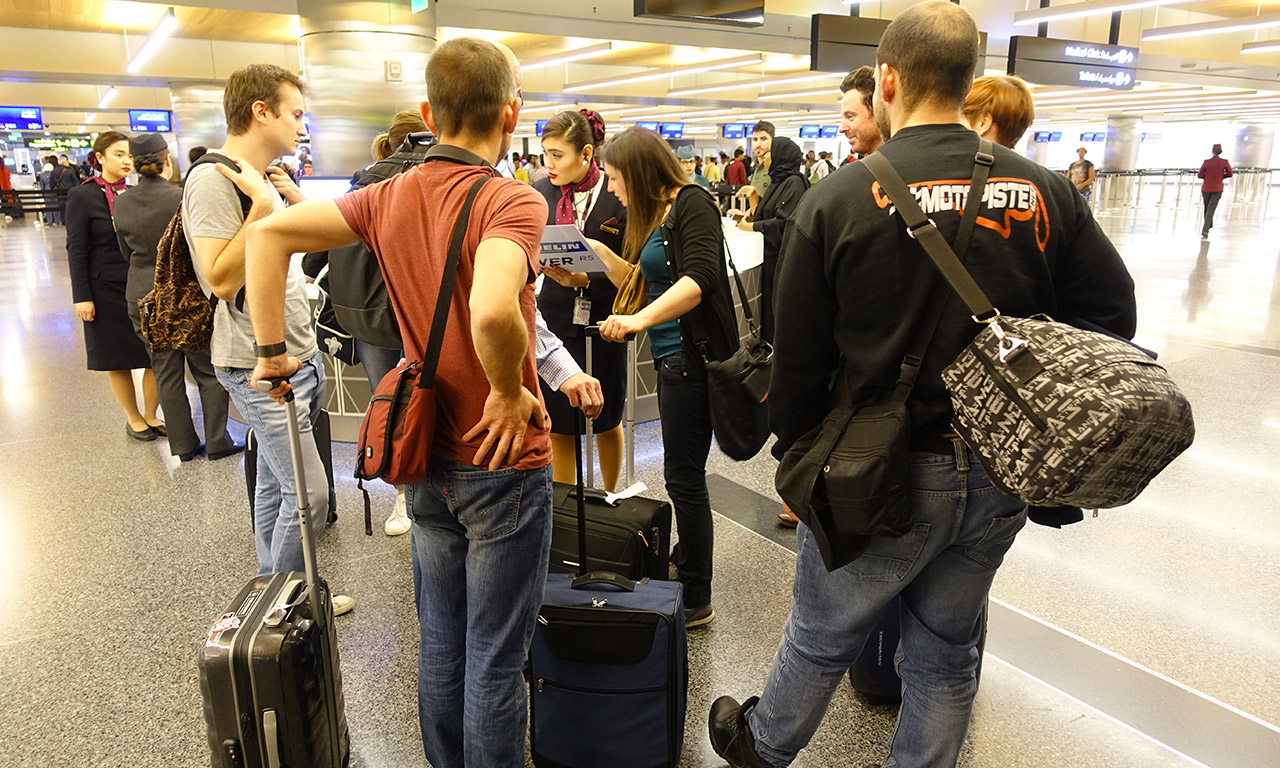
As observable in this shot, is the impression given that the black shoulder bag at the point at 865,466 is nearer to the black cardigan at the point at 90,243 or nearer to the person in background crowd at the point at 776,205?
the person in background crowd at the point at 776,205

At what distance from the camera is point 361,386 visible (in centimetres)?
445

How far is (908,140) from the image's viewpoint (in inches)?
52.5

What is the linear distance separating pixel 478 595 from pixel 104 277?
412 centimetres

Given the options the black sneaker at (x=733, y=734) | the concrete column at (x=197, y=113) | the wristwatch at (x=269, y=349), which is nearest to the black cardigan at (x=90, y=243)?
the wristwatch at (x=269, y=349)

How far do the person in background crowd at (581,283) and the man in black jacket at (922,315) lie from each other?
139 cm

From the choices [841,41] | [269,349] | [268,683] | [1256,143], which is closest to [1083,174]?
[841,41]

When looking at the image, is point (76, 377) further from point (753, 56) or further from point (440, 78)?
point (753, 56)

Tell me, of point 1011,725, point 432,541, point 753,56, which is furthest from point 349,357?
point 753,56

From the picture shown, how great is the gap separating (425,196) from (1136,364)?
1.13 m

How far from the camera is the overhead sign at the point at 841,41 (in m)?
8.39

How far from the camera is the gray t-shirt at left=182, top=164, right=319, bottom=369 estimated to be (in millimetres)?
1896

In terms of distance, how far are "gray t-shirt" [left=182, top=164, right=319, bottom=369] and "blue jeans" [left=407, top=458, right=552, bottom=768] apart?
692 mm

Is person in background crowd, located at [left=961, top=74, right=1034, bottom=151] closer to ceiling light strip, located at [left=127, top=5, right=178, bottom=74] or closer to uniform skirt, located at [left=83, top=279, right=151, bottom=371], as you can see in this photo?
uniform skirt, located at [left=83, top=279, right=151, bottom=371]

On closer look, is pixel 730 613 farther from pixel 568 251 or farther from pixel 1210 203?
pixel 1210 203
